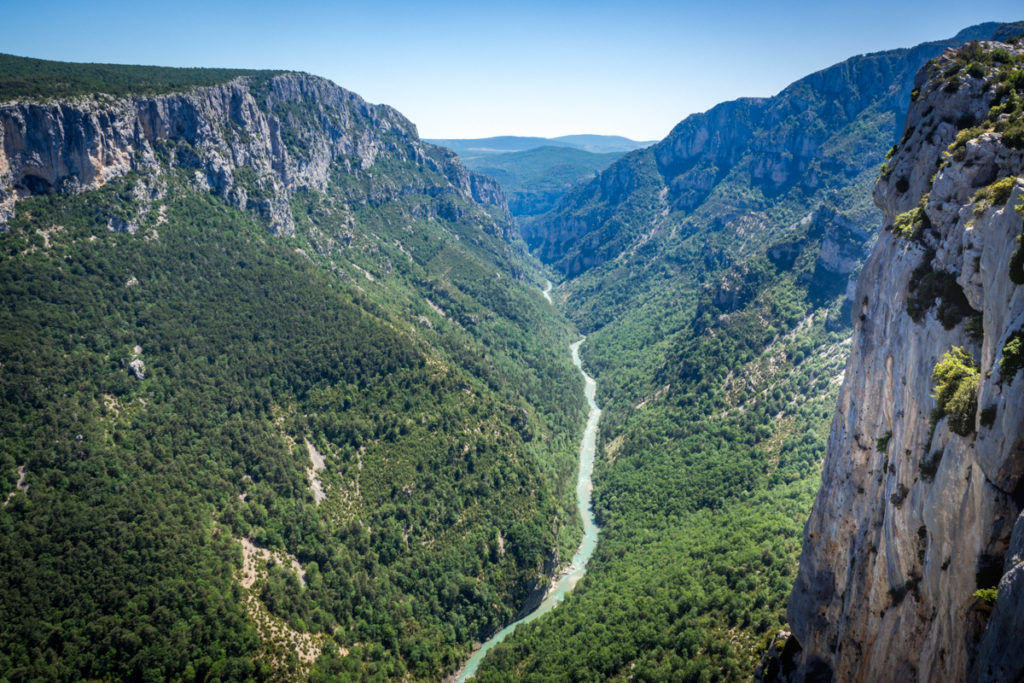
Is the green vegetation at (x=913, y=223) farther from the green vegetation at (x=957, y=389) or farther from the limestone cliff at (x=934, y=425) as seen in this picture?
the green vegetation at (x=957, y=389)

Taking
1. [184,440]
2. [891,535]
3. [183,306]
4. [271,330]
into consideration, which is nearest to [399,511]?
[184,440]

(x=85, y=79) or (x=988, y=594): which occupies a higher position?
(x=85, y=79)

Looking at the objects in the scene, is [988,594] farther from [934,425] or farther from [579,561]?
[579,561]

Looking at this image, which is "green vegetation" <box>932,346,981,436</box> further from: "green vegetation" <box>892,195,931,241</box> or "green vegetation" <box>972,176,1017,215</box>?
"green vegetation" <box>892,195,931,241</box>

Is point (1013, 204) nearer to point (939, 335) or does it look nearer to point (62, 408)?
point (939, 335)

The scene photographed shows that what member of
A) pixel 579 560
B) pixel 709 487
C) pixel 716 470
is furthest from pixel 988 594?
pixel 716 470

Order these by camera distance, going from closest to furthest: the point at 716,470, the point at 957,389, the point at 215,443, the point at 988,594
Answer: the point at 988,594
the point at 957,389
the point at 215,443
the point at 716,470
